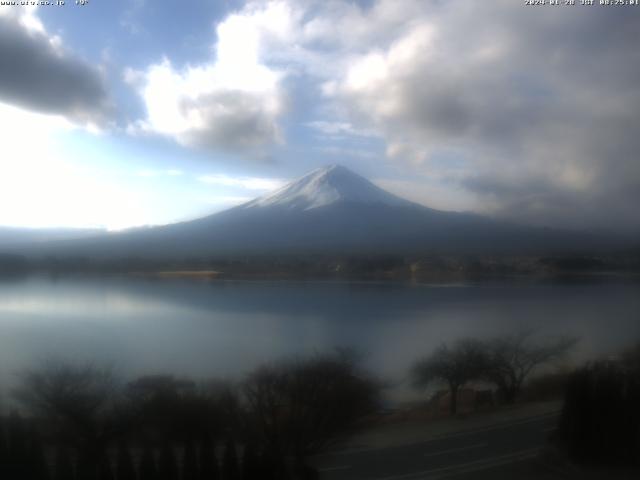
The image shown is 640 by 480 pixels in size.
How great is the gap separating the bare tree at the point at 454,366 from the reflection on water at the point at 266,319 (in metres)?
0.11

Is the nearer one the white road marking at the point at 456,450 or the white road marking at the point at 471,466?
the white road marking at the point at 471,466

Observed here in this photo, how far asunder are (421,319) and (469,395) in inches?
33.6

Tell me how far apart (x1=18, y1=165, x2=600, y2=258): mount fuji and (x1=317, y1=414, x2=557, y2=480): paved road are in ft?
7.56

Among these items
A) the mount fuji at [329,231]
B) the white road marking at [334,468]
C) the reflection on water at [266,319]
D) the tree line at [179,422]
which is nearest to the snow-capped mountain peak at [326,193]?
the mount fuji at [329,231]

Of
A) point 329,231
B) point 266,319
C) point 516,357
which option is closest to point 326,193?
point 329,231

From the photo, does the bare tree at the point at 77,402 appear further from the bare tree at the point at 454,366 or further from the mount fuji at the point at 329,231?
the bare tree at the point at 454,366

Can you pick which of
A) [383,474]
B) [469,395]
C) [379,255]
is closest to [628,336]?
[469,395]

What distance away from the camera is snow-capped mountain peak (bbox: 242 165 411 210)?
224 inches

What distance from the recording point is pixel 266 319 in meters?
4.91

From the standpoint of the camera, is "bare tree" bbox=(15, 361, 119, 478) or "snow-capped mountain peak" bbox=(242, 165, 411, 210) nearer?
"bare tree" bbox=(15, 361, 119, 478)

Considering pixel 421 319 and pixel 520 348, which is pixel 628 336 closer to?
pixel 520 348

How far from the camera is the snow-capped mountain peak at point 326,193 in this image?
5688mm

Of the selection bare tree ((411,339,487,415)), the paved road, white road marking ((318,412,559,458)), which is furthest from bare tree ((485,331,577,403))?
the paved road

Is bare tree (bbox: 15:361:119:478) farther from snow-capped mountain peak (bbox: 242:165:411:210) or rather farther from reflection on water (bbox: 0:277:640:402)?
snow-capped mountain peak (bbox: 242:165:411:210)
